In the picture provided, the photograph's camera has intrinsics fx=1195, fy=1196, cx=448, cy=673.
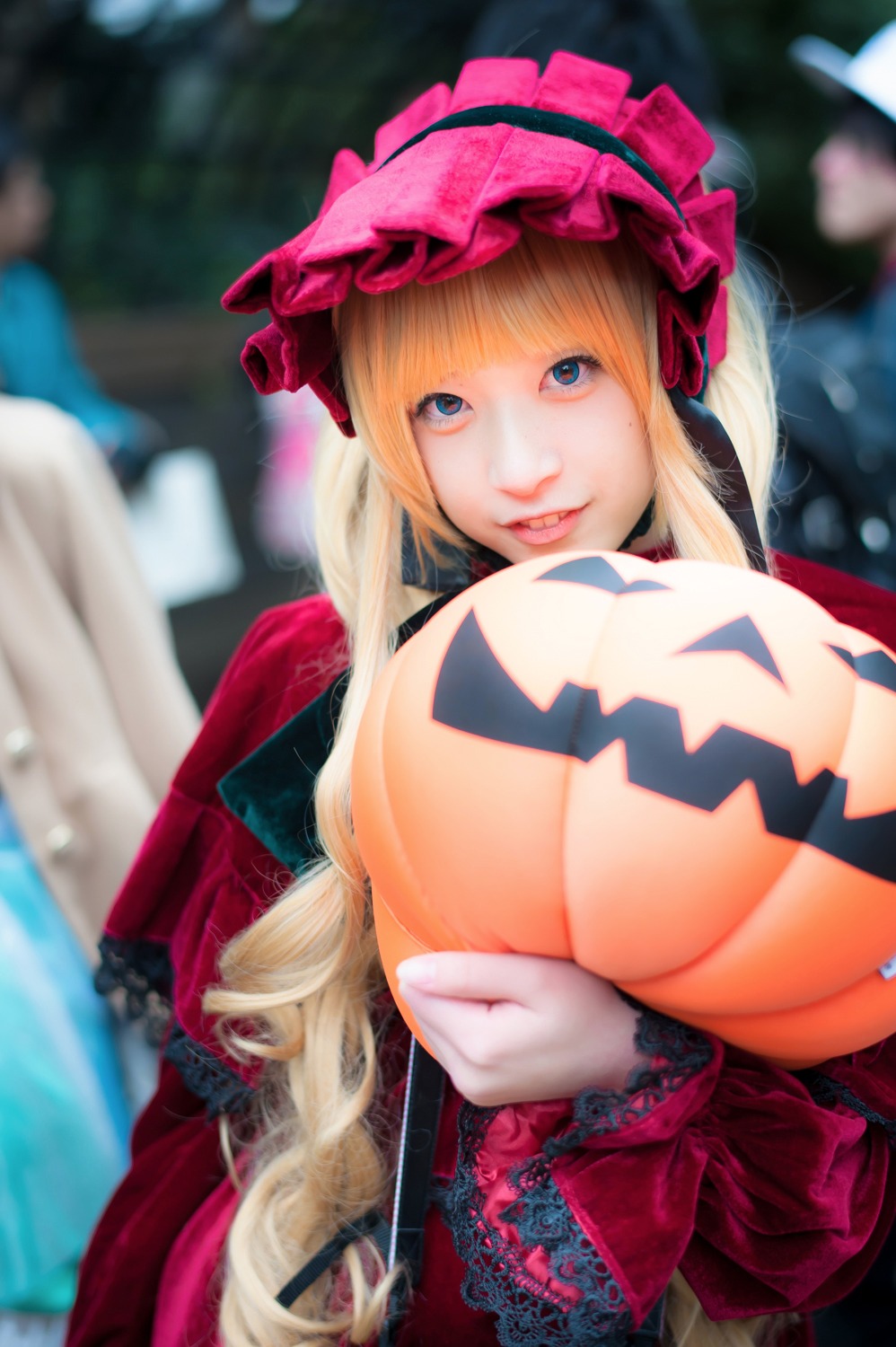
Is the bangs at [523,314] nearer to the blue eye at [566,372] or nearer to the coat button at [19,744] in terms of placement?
the blue eye at [566,372]

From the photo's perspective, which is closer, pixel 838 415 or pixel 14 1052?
pixel 14 1052

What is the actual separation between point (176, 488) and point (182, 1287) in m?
3.84

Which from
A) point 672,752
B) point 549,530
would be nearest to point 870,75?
point 549,530

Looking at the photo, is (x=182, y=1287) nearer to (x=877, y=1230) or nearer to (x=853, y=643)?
(x=877, y=1230)

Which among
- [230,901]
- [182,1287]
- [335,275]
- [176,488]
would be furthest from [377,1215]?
[176,488]

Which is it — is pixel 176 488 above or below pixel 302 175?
below

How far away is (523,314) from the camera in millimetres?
1153

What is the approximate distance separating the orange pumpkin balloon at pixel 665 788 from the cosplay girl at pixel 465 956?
0.10 metres

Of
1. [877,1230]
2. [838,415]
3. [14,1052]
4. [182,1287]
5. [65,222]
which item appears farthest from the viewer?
[65,222]

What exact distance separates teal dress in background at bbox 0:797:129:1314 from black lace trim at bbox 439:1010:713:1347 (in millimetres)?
764

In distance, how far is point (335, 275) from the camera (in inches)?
42.7

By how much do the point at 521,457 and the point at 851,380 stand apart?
5.99 ft

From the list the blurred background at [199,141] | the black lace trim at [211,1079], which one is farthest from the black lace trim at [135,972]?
the blurred background at [199,141]

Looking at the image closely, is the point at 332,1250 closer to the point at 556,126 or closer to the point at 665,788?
the point at 665,788
